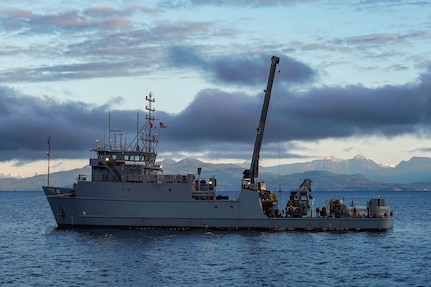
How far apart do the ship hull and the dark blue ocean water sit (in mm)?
934

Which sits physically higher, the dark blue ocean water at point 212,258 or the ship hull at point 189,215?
the ship hull at point 189,215

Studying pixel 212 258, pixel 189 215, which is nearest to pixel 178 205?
pixel 189 215

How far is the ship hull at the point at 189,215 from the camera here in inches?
2415

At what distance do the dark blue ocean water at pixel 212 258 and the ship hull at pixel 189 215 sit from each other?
3.06ft

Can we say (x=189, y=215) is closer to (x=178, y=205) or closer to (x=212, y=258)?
(x=178, y=205)

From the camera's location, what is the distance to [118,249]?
170ft

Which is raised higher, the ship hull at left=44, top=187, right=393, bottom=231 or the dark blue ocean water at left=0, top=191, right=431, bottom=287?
the ship hull at left=44, top=187, right=393, bottom=231

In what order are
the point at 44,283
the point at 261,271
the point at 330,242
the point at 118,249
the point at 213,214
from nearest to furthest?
the point at 44,283, the point at 261,271, the point at 118,249, the point at 330,242, the point at 213,214

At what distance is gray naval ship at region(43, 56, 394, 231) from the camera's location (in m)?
61.4

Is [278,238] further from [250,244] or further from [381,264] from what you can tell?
[381,264]

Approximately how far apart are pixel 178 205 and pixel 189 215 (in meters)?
1.35

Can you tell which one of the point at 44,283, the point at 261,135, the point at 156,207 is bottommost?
the point at 44,283

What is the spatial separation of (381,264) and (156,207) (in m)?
22.3

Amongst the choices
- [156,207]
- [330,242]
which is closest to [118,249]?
[156,207]
